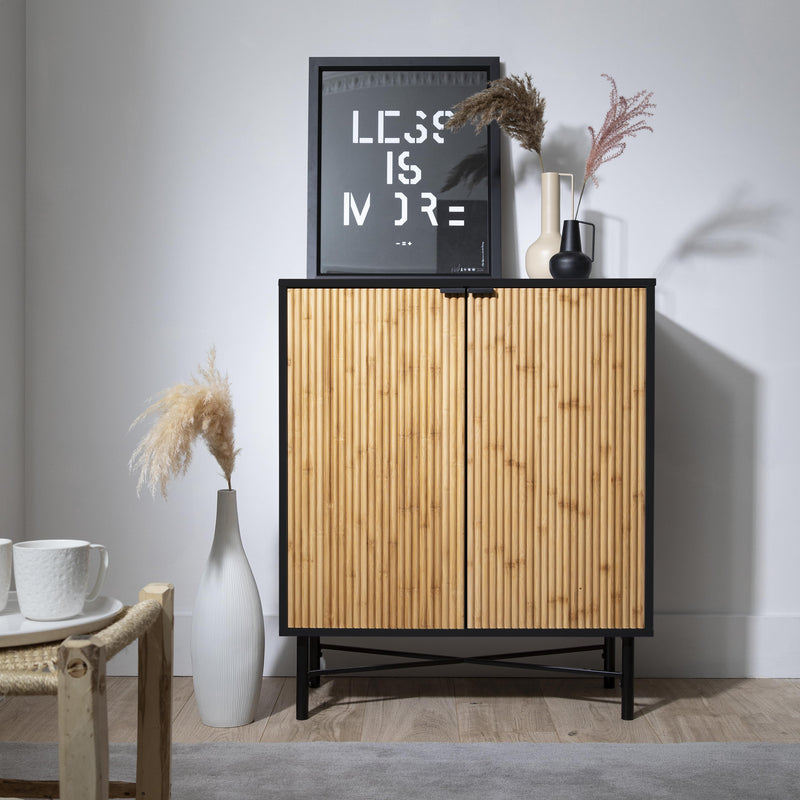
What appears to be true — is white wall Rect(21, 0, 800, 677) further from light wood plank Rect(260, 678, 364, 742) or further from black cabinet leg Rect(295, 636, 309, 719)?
black cabinet leg Rect(295, 636, 309, 719)

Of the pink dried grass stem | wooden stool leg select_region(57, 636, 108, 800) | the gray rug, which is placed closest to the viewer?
wooden stool leg select_region(57, 636, 108, 800)

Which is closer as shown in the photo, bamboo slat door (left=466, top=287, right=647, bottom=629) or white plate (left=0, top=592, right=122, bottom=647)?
white plate (left=0, top=592, right=122, bottom=647)

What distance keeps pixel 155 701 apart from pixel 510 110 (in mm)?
1755

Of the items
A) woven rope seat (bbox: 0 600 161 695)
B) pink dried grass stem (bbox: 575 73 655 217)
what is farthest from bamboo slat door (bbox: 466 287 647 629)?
woven rope seat (bbox: 0 600 161 695)

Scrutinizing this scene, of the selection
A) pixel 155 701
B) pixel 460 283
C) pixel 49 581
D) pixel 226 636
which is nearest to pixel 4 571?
pixel 49 581

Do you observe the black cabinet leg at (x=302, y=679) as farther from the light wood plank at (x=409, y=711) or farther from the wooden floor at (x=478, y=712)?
the light wood plank at (x=409, y=711)

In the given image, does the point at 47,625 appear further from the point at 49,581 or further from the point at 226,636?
the point at 226,636

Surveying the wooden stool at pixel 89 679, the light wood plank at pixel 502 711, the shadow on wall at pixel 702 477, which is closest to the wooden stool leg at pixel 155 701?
the wooden stool at pixel 89 679

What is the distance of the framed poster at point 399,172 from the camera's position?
2465 millimetres

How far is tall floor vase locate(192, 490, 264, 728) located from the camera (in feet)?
6.77

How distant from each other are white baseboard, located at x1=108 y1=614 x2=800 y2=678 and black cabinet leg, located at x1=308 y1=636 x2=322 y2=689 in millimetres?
101

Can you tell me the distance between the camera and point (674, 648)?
2.49 m

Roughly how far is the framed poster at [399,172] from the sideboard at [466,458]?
432mm

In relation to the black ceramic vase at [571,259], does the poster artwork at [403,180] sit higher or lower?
higher
